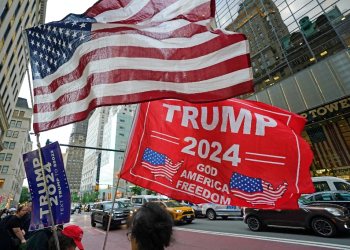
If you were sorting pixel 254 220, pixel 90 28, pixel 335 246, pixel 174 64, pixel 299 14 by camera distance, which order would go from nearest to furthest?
pixel 174 64, pixel 90 28, pixel 335 246, pixel 254 220, pixel 299 14

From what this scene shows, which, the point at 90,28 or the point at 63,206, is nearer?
the point at 63,206

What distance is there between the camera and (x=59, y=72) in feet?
9.46

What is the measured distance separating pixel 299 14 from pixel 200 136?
28.1m

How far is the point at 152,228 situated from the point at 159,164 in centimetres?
158

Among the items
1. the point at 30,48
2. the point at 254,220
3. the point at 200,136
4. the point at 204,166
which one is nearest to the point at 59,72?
the point at 30,48

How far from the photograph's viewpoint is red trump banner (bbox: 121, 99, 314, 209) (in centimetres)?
255

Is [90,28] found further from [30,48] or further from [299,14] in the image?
[299,14]

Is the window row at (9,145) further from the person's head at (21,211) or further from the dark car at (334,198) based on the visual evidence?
the dark car at (334,198)

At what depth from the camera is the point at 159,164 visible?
3.09 metres

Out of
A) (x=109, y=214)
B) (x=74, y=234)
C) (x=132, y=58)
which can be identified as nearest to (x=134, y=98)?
(x=132, y=58)

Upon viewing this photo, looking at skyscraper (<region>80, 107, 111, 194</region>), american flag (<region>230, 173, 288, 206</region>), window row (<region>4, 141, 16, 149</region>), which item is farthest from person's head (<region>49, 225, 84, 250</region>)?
skyscraper (<region>80, 107, 111, 194</region>)

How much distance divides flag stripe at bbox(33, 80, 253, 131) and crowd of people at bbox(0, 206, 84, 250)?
138cm

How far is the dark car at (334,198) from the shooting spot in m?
9.38

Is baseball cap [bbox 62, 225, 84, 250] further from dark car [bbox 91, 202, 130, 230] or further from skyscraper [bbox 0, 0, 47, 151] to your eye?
skyscraper [bbox 0, 0, 47, 151]
